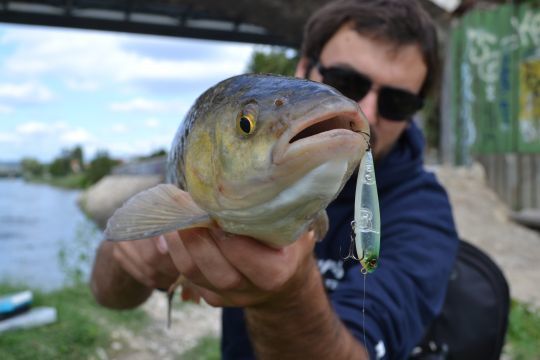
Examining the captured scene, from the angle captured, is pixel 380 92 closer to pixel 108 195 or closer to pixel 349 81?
pixel 349 81

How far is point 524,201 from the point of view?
9.70 meters

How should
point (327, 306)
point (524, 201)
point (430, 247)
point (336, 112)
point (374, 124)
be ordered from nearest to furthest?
1. point (336, 112)
2. point (327, 306)
3. point (430, 247)
4. point (374, 124)
5. point (524, 201)

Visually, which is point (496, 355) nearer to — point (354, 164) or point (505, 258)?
point (354, 164)

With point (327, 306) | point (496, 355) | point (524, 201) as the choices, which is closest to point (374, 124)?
point (327, 306)

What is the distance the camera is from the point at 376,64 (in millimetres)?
2432

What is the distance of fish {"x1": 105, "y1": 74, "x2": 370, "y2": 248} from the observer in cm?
101

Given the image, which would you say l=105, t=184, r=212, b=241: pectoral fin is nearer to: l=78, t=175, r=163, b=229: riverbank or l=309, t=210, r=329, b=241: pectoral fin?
l=309, t=210, r=329, b=241: pectoral fin

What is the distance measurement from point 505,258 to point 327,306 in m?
6.65

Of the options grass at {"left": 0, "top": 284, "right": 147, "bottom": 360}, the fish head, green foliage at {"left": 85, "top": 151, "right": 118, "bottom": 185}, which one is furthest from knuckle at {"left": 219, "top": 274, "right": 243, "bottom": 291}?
green foliage at {"left": 85, "top": 151, "right": 118, "bottom": 185}

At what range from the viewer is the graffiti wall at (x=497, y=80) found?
9539 millimetres

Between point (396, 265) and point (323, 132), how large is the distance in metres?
1.32

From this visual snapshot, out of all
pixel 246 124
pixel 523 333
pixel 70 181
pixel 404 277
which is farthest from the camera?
pixel 70 181

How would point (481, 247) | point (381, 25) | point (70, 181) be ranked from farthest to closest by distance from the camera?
point (70, 181) < point (481, 247) < point (381, 25)

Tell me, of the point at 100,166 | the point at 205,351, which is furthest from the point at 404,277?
the point at 100,166
